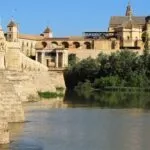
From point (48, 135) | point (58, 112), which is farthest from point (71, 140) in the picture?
point (58, 112)

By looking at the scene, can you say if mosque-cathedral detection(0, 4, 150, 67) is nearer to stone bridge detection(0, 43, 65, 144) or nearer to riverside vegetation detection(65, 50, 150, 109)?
riverside vegetation detection(65, 50, 150, 109)

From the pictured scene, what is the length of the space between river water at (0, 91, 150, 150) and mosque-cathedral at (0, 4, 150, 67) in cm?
4489

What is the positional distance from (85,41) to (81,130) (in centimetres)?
6794

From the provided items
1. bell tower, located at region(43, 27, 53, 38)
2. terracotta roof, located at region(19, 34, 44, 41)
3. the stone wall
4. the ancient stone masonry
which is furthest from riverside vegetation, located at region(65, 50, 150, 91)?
the ancient stone masonry

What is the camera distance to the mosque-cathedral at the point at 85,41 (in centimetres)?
8575

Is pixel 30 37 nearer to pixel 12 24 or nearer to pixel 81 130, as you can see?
pixel 12 24

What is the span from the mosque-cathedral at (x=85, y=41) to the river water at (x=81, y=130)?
4489cm

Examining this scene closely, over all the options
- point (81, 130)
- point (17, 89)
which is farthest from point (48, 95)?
point (81, 130)

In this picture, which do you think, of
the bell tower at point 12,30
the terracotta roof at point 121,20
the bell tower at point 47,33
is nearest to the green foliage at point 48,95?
the bell tower at point 12,30

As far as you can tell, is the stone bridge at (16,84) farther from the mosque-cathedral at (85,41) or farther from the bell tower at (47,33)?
the bell tower at (47,33)

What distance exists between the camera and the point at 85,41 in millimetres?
96688

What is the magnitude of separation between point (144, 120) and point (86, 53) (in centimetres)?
5308

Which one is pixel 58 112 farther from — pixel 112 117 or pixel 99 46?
pixel 99 46

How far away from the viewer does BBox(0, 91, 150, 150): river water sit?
24.3 metres
